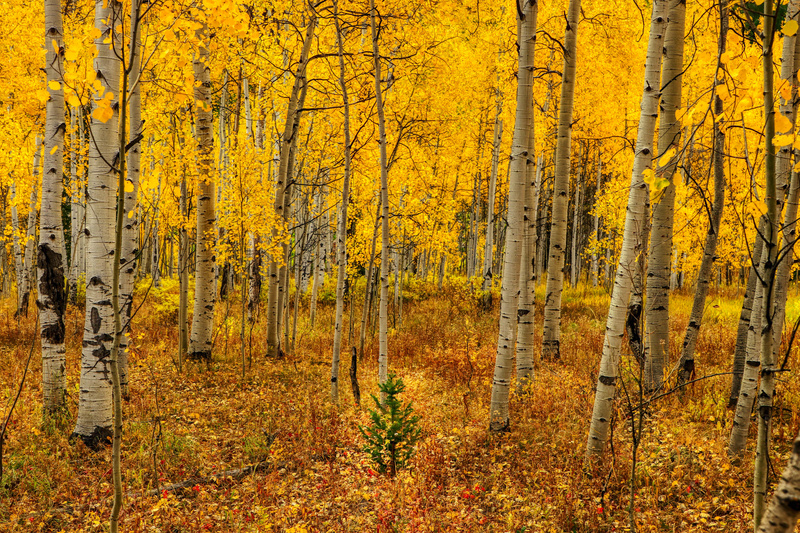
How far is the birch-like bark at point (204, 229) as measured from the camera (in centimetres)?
761

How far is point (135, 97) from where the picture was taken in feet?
17.8

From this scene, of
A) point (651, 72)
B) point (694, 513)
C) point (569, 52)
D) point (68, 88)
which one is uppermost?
point (569, 52)

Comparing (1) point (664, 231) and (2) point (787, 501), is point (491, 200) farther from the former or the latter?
(2) point (787, 501)

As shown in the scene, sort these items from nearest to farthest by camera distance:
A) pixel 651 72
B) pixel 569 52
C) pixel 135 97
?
pixel 651 72 < pixel 135 97 < pixel 569 52

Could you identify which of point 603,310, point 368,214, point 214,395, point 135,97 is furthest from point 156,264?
point 603,310

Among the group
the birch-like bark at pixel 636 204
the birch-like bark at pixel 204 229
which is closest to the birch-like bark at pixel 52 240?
the birch-like bark at pixel 204 229

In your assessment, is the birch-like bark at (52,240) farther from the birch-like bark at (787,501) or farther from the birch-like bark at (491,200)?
the birch-like bark at (491,200)

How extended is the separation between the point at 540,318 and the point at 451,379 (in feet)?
18.5

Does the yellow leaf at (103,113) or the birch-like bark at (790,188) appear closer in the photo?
the yellow leaf at (103,113)

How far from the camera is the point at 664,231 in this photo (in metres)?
5.29

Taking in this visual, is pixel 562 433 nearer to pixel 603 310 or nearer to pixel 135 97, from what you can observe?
pixel 135 97

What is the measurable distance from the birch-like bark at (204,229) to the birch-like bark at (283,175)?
3.41 ft

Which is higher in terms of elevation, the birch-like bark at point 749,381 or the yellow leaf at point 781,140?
the yellow leaf at point 781,140

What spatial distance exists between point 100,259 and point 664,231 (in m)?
5.85
